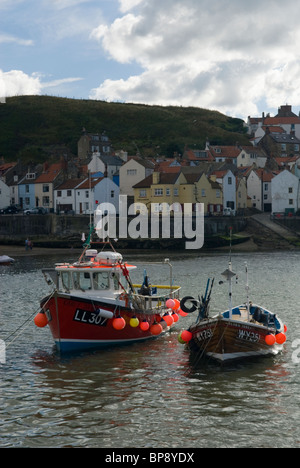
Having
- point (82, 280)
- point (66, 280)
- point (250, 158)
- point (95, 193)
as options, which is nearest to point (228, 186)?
point (95, 193)

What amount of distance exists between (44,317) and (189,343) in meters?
6.23

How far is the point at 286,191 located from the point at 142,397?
91254mm

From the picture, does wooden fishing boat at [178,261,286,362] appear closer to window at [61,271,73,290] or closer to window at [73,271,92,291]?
window at [73,271,92,291]

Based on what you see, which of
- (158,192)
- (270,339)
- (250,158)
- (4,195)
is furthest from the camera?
(250,158)

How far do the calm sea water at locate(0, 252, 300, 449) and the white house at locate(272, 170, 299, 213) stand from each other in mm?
77050

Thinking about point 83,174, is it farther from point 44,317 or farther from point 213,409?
point 213,409

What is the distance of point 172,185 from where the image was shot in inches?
3780

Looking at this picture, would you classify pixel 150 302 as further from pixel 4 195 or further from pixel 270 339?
pixel 4 195

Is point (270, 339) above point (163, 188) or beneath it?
beneath

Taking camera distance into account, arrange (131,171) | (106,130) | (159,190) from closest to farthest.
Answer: (159,190) < (131,171) < (106,130)

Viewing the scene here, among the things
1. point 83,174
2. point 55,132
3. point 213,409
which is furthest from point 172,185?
point 55,132

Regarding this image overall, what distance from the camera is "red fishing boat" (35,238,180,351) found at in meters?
24.9

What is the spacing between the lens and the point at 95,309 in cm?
2514

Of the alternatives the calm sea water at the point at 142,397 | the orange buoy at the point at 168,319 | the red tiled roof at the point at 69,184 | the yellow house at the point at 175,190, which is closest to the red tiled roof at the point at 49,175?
the red tiled roof at the point at 69,184
